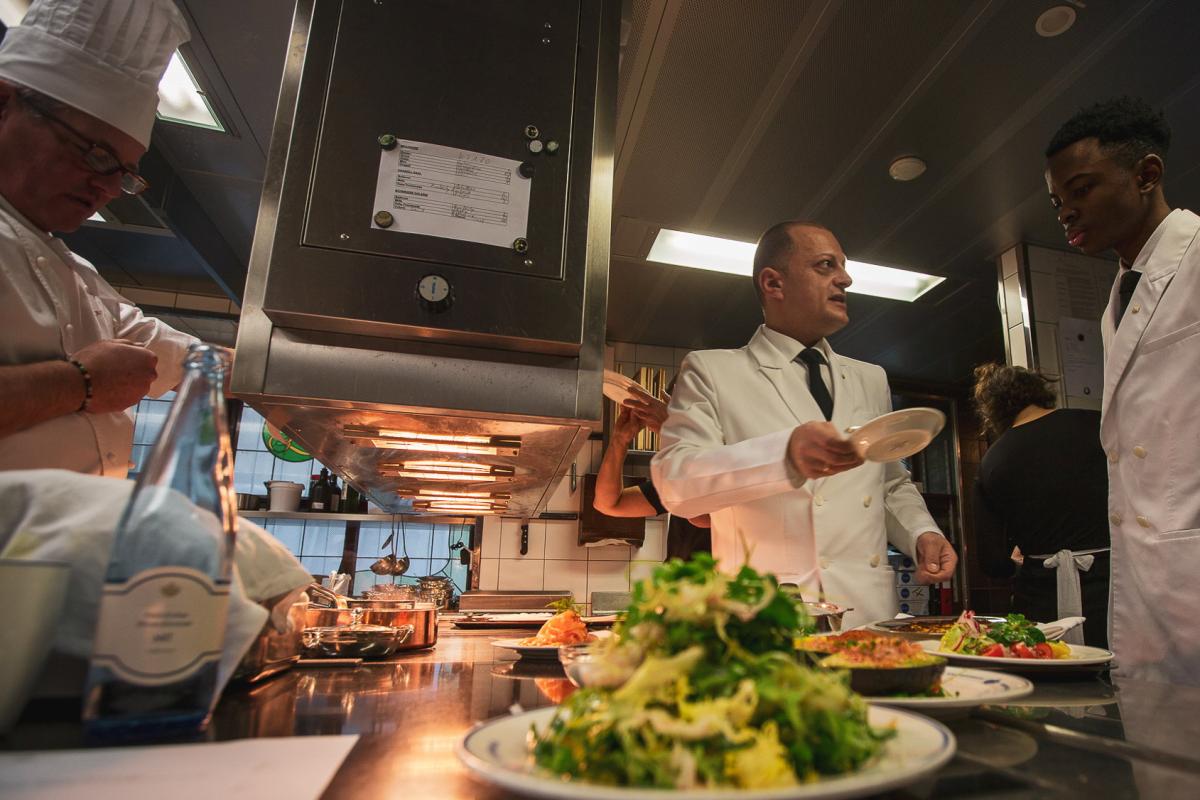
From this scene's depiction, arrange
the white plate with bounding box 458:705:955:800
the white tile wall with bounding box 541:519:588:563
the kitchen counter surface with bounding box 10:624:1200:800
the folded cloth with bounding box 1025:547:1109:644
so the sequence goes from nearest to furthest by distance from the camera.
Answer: the white plate with bounding box 458:705:955:800
the kitchen counter surface with bounding box 10:624:1200:800
the folded cloth with bounding box 1025:547:1109:644
the white tile wall with bounding box 541:519:588:563

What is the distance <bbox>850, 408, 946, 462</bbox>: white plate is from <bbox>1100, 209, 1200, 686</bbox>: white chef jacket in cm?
74

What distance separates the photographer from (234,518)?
0.67 m

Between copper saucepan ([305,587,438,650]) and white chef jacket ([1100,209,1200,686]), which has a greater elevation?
white chef jacket ([1100,209,1200,686])

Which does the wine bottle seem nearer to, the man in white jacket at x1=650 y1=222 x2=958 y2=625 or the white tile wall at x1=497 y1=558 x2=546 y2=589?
the white tile wall at x1=497 y1=558 x2=546 y2=589

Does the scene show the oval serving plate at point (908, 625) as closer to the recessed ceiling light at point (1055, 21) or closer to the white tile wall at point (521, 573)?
the recessed ceiling light at point (1055, 21)

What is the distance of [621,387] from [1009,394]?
1.99m

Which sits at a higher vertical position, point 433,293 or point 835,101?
point 835,101

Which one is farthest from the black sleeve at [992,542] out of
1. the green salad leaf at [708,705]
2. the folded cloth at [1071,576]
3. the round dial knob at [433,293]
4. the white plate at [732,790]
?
the green salad leaf at [708,705]

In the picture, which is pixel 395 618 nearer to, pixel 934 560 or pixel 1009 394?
pixel 934 560

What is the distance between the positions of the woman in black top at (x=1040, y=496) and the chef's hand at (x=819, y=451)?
1762mm

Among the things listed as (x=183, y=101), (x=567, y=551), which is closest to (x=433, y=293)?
(x=183, y=101)

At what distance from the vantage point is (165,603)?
1.78 ft

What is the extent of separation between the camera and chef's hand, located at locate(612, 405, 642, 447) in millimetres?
2650

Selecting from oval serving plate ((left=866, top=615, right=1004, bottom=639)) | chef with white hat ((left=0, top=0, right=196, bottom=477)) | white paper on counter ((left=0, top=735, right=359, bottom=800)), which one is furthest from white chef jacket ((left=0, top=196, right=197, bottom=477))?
oval serving plate ((left=866, top=615, right=1004, bottom=639))
